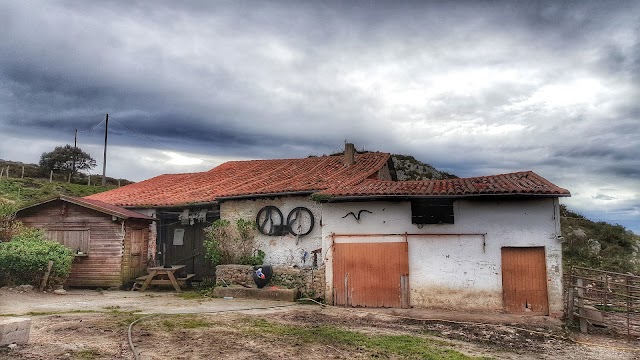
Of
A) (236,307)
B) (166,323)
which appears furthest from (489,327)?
(166,323)

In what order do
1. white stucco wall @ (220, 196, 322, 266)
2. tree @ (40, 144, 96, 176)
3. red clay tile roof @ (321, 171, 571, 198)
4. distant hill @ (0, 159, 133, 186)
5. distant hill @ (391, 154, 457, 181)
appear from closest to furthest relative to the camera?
red clay tile roof @ (321, 171, 571, 198) → white stucco wall @ (220, 196, 322, 266) → distant hill @ (391, 154, 457, 181) → distant hill @ (0, 159, 133, 186) → tree @ (40, 144, 96, 176)

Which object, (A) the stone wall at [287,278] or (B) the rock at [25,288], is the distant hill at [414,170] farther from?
(B) the rock at [25,288]

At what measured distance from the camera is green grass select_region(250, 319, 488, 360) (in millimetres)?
7828

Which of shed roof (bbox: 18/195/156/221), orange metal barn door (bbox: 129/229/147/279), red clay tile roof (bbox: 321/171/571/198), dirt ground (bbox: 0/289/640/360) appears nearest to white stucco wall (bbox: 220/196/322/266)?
red clay tile roof (bbox: 321/171/571/198)

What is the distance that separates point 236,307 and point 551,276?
879 centimetres

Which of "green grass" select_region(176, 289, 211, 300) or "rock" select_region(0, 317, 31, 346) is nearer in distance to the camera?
"rock" select_region(0, 317, 31, 346)

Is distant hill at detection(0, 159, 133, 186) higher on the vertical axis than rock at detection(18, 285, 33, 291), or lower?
higher

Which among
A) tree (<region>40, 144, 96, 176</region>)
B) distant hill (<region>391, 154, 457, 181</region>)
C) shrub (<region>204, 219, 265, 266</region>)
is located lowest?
shrub (<region>204, 219, 265, 266</region>)

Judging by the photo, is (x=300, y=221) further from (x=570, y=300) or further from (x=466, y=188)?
(x=570, y=300)

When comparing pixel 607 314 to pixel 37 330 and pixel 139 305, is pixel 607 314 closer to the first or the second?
pixel 139 305

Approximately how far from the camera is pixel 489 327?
1051cm

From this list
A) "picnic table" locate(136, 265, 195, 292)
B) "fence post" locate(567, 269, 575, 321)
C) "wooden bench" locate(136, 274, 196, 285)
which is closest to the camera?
"fence post" locate(567, 269, 575, 321)

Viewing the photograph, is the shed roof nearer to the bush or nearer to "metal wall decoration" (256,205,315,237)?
the bush

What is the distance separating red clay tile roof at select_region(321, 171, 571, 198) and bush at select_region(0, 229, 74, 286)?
901cm
